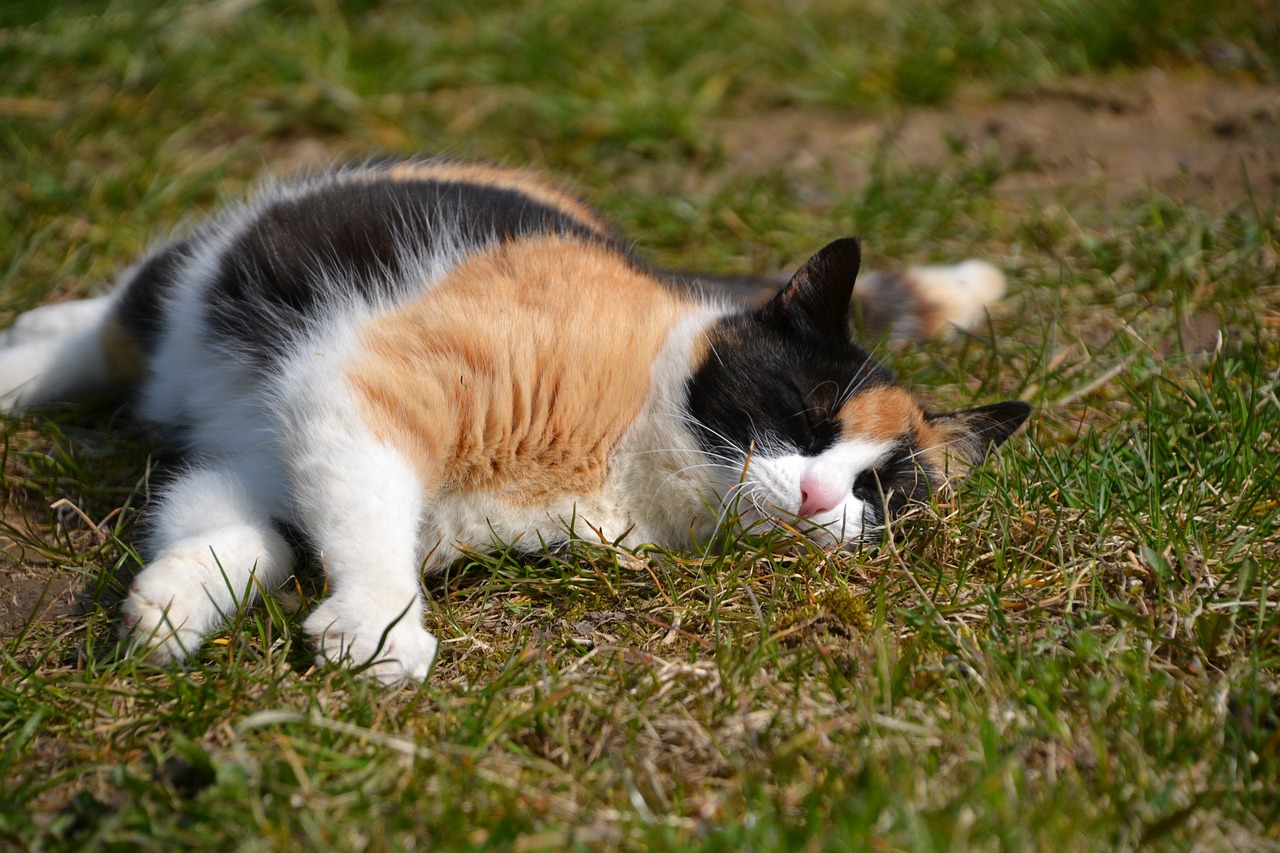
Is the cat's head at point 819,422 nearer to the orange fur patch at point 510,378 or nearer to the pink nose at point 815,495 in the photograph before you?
the pink nose at point 815,495

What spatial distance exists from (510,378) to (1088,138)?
10.5 ft

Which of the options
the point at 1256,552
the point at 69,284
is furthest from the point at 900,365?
the point at 69,284

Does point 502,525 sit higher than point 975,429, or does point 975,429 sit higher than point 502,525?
point 502,525

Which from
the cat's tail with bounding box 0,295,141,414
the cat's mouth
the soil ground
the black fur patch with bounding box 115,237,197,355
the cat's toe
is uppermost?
the black fur patch with bounding box 115,237,197,355

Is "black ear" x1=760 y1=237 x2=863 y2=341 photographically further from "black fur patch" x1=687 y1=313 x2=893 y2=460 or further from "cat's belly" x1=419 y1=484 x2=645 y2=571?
"cat's belly" x1=419 y1=484 x2=645 y2=571

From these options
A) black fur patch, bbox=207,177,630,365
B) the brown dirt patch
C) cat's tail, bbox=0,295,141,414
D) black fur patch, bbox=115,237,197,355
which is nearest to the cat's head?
black fur patch, bbox=207,177,630,365

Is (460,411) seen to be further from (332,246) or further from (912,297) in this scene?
(912,297)

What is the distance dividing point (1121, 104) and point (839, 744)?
3785mm

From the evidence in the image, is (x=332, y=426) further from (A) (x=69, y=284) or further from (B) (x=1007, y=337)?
(B) (x=1007, y=337)

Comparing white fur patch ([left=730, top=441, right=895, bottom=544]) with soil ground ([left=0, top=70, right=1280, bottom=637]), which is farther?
soil ground ([left=0, top=70, right=1280, bottom=637])

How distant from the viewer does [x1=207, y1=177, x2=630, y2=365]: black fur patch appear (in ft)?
8.14

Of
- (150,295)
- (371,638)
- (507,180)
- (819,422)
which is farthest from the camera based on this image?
(507,180)

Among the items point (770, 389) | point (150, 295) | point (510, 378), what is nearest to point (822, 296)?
point (770, 389)

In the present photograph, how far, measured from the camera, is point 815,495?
7.13 feet
